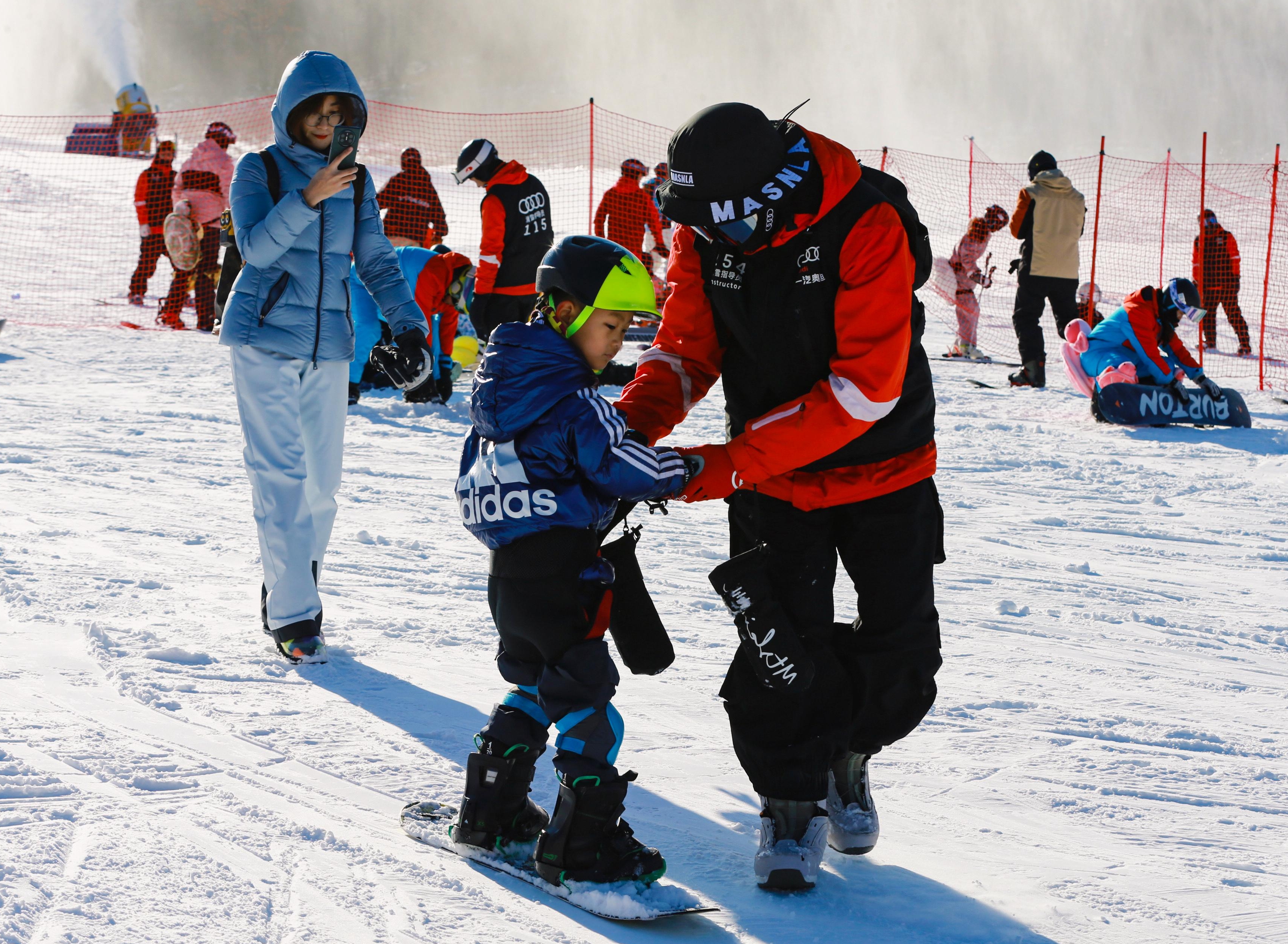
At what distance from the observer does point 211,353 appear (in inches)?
396

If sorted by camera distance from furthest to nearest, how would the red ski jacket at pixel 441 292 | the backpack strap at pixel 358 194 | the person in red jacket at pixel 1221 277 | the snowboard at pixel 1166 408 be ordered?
the person in red jacket at pixel 1221 277, the red ski jacket at pixel 441 292, the snowboard at pixel 1166 408, the backpack strap at pixel 358 194

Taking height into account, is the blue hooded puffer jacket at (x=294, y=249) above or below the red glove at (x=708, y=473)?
above

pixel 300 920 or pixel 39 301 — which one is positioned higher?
pixel 39 301

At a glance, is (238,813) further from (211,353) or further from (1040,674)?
(211,353)

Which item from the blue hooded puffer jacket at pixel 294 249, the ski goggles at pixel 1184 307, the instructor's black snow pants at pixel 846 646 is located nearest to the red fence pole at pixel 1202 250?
the ski goggles at pixel 1184 307

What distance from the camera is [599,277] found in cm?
236

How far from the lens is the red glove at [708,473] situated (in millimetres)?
2428

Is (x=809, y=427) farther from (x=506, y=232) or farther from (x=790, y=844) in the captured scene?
(x=506, y=232)

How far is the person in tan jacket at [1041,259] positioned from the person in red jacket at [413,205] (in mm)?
5328

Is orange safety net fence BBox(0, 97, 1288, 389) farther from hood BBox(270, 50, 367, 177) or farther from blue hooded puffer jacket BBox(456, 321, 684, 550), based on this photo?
blue hooded puffer jacket BBox(456, 321, 684, 550)

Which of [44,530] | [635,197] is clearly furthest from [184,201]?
[44,530]

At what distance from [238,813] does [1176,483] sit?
222 inches

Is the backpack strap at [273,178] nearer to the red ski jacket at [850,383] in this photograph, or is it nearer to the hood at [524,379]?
the hood at [524,379]

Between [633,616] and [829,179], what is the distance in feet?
3.26
